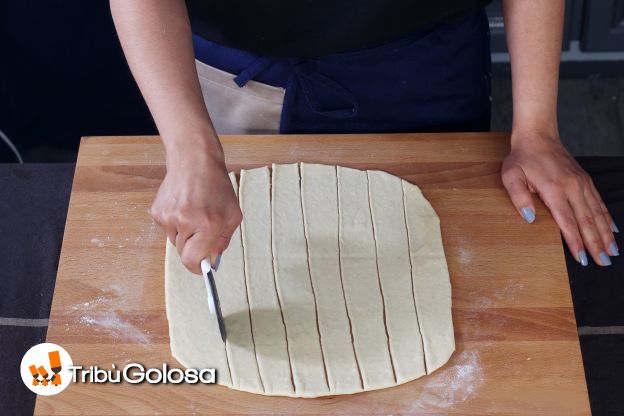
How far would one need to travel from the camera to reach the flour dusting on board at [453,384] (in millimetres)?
1162

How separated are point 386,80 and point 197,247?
56cm

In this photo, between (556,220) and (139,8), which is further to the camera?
(556,220)

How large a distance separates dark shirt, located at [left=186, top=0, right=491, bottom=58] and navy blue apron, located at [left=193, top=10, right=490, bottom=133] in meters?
0.04

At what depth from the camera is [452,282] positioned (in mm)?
1285

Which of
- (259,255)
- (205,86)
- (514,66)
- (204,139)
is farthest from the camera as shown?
(205,86)

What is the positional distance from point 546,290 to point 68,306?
0.77 m

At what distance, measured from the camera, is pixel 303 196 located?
1396 mm

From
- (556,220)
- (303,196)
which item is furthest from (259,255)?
(556,220)

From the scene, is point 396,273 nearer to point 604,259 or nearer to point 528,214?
point 528,214

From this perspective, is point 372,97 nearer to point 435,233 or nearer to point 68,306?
point 435,233

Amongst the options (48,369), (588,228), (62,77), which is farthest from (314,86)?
(62,77)

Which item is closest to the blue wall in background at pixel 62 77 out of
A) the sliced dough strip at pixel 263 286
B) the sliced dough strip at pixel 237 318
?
the sliced dough strip at pixel 263 286

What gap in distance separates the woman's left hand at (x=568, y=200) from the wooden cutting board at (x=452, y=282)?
27 mm

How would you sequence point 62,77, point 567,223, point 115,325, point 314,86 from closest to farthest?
point 115,325 < point 567,223 < point 314,86 < point 62,77
